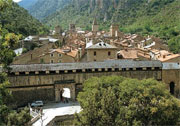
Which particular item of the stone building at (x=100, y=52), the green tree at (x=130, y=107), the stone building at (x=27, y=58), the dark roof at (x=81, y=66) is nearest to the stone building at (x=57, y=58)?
the stone building at (x=27, y=58)

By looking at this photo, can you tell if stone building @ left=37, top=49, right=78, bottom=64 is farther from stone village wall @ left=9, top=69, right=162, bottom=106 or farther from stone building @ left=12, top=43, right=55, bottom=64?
stone village wall @ left=9, top=69, right=162, bottom=106

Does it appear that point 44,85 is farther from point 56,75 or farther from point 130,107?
point 130,107

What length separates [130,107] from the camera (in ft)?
64.5

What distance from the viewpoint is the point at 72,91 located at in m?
28.4

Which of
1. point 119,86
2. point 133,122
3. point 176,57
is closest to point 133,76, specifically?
point 119,86

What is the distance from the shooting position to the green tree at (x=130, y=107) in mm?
18859

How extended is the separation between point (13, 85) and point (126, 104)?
15350 millimetres

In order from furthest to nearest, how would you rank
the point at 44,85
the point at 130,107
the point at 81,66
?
1. the point at 81,66
2. the point at 44,85
3. the point at 130,107

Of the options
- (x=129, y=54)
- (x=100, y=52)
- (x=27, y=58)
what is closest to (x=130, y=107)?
(x=100, y=52)

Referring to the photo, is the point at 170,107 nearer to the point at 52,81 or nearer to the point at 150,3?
the point at 52,81

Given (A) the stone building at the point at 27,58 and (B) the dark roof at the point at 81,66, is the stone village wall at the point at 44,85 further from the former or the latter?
(A) the stone building at the point at 27,58

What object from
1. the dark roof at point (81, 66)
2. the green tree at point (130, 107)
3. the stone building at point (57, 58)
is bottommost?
the green tree at point (130, 107)

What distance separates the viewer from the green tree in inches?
742

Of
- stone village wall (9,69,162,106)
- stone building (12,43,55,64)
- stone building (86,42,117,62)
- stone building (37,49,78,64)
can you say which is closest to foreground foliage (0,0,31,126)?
stone village wall (9,69,162,106)
